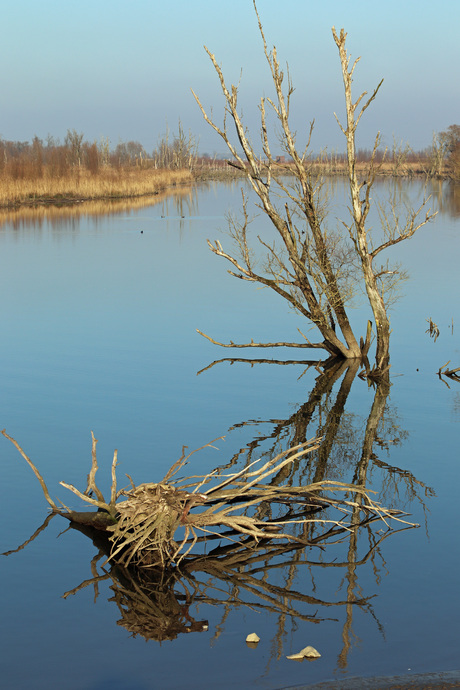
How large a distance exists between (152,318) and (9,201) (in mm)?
27234

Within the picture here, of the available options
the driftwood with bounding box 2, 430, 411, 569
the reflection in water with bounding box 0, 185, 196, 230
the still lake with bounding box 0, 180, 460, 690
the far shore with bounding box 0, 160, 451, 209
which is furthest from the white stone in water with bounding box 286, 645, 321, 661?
the far shore with bounding box 0, 160, 451, 209

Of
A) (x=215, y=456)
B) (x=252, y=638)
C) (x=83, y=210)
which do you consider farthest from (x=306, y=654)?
(x=83, y=210)

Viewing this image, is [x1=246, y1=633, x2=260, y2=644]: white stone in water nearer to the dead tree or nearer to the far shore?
the dead tree

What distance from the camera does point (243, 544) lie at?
6305 mm

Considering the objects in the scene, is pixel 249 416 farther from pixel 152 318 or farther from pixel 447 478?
pixel 152 318

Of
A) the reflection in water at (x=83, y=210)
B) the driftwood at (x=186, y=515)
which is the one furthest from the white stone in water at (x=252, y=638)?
the reflection in water at (x=83, y=210)

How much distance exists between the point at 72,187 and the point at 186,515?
128 feet

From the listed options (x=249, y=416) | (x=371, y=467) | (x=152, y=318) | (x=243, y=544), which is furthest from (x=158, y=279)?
(x=243, y=544)

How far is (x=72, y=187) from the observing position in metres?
43.2

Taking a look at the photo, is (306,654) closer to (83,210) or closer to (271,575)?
(271,575)

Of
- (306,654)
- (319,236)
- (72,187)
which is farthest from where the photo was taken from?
(72,187)

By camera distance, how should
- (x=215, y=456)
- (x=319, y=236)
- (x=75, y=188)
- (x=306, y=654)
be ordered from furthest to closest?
(x=75, y=188) < (x=319, y=236) < (x=215, y=456) < (x=306, y=654)

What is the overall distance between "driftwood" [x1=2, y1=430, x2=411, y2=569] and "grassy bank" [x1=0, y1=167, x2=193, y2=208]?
34739 millimetres

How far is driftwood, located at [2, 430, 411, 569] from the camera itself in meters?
5.82
